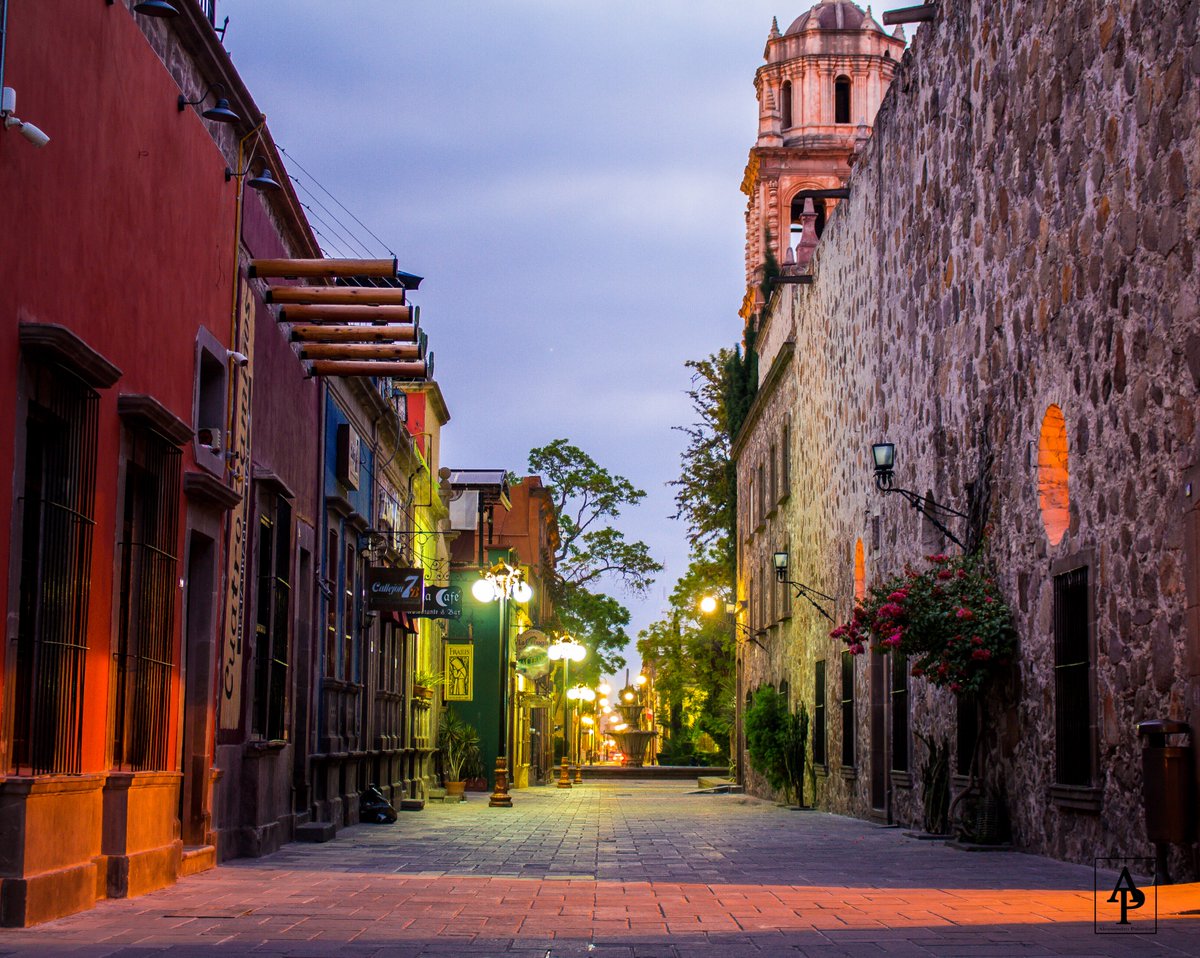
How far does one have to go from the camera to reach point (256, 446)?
1512 centimetres

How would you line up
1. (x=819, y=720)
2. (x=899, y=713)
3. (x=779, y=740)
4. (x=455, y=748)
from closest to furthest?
(x=899, y=713), (x=819, y=720), (x=779, y=740), (x=455, y=748)

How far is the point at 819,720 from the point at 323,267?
1615cm

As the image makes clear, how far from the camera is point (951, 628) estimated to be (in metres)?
15.3

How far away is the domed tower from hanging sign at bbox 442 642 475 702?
996 inches

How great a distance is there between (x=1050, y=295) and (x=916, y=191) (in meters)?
6.13

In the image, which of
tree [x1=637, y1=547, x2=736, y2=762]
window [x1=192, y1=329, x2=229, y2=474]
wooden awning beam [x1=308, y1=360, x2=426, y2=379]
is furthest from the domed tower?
window [x1=192, y1=329, x2=229, y2=474]

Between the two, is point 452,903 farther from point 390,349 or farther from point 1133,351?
point 390,349

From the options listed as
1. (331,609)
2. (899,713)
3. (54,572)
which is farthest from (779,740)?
(54,572)

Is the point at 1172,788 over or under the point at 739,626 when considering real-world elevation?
under

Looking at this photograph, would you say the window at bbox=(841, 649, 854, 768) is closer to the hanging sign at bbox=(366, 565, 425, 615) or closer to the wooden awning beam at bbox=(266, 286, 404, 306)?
the hanging sign at bbox=(366, 565, 425, 615)

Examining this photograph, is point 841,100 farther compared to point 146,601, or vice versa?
point 841,100

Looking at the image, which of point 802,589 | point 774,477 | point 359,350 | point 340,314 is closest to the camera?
point 340,314

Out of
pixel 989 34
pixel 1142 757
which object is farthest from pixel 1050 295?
pixel 1142 757

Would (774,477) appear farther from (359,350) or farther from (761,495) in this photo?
(359,350)
